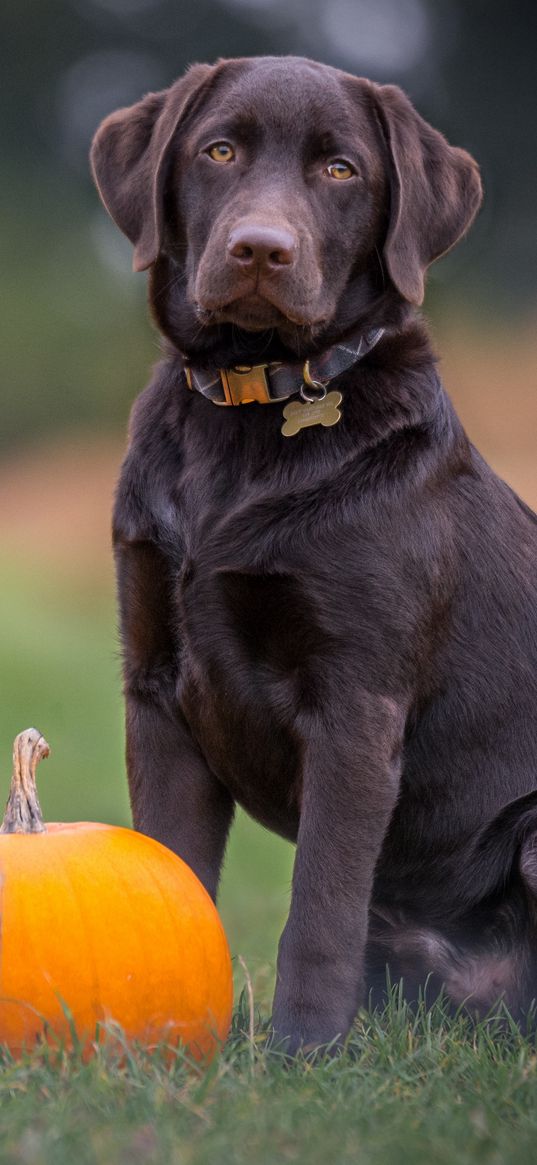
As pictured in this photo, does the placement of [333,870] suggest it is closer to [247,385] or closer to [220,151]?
[247,385]

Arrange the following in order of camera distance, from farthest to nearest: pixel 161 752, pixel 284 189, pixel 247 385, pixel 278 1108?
pixel 161 752
pixel 247 385
pixel 284 189
pixel 278 1108

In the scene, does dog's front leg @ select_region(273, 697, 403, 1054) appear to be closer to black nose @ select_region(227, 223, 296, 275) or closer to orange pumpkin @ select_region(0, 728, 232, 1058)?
orange pumpkin @ select_region(0, 728, 232, 1058)

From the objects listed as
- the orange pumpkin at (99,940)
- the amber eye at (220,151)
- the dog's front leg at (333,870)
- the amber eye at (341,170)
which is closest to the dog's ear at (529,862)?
the dog's front leg at (333,870)

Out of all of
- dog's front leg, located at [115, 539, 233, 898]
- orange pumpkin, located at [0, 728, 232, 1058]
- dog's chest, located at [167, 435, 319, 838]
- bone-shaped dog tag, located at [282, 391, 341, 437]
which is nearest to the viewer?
orange pumpkin, located at [0, 728, 232, 1058]

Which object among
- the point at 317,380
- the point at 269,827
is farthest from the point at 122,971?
the point at 317,380

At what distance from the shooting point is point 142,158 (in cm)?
271

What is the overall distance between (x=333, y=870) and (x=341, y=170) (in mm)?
1310

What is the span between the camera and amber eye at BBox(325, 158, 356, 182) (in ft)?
8.57

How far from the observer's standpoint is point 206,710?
8.73 ft

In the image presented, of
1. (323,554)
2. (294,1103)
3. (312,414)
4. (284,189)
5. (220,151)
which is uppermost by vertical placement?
(220,151)

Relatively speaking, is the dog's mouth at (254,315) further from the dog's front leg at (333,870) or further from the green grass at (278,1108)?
the green grass at (278,1108)

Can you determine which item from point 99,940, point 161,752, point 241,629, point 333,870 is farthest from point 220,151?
point 99,940

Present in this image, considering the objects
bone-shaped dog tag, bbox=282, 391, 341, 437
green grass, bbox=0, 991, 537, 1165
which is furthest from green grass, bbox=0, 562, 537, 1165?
bone-shaped dog tag, bbox=282, 391, 341, 437

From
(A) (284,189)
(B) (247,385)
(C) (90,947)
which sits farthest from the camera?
(B) (247,385)
